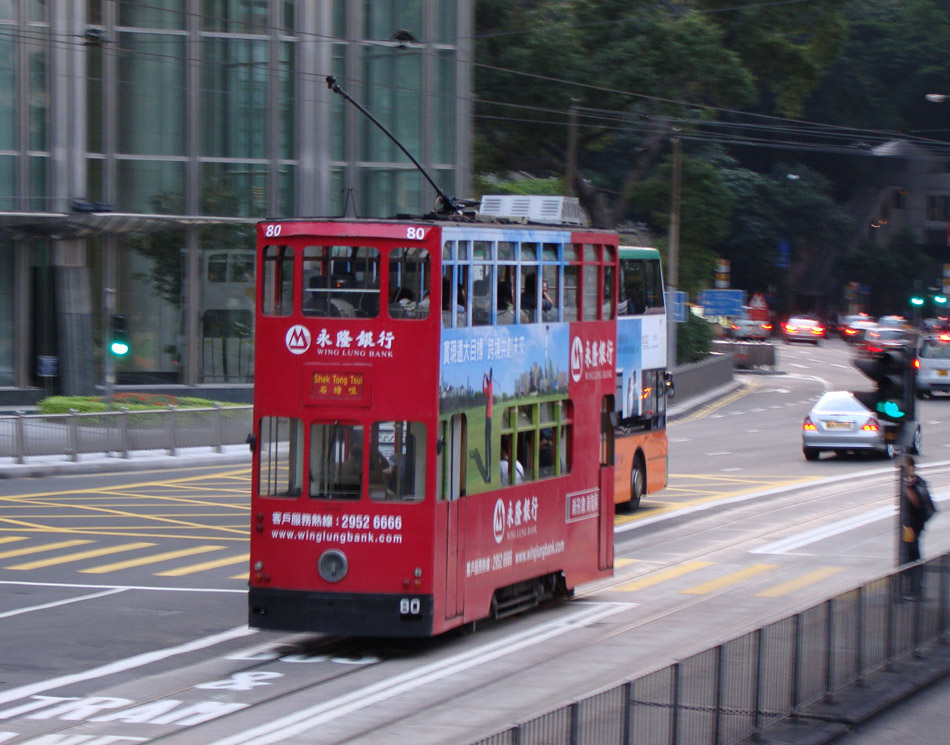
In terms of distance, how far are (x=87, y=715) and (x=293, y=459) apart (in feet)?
9.02

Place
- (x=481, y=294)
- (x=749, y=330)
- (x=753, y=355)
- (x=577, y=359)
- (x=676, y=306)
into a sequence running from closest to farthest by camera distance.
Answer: (x=481, y=294) < (x=577, y=359) < (x=676, y=306) < (x=753, y=355) < (x=749, y=330)

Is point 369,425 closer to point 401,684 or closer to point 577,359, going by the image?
point 401,684

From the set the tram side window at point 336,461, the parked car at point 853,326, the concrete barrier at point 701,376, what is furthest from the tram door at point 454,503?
the parked car at point 853,326

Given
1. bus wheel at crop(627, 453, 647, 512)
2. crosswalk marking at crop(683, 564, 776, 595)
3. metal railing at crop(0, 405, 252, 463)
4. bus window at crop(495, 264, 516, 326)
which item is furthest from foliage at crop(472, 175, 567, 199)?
bus window at crop(495, 264, 516, 326)

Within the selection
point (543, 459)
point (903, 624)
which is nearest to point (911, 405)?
point (903, 624)

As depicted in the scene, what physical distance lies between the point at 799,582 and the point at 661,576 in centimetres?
166

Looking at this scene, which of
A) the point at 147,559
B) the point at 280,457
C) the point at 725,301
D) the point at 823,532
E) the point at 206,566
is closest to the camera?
the point at 280,457

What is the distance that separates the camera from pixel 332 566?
12.2 metres

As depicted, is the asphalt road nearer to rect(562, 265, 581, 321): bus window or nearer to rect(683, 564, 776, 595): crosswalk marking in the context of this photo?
rect(683, 564, 776, 595): crosswalk marking

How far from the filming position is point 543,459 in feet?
47.1

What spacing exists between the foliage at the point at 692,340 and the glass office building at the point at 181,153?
15373 mm

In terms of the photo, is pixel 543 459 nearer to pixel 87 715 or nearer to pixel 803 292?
pixel 87 715

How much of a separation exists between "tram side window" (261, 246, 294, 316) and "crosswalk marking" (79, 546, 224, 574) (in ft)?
21.3

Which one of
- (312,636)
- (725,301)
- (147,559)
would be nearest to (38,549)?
(147,559)
